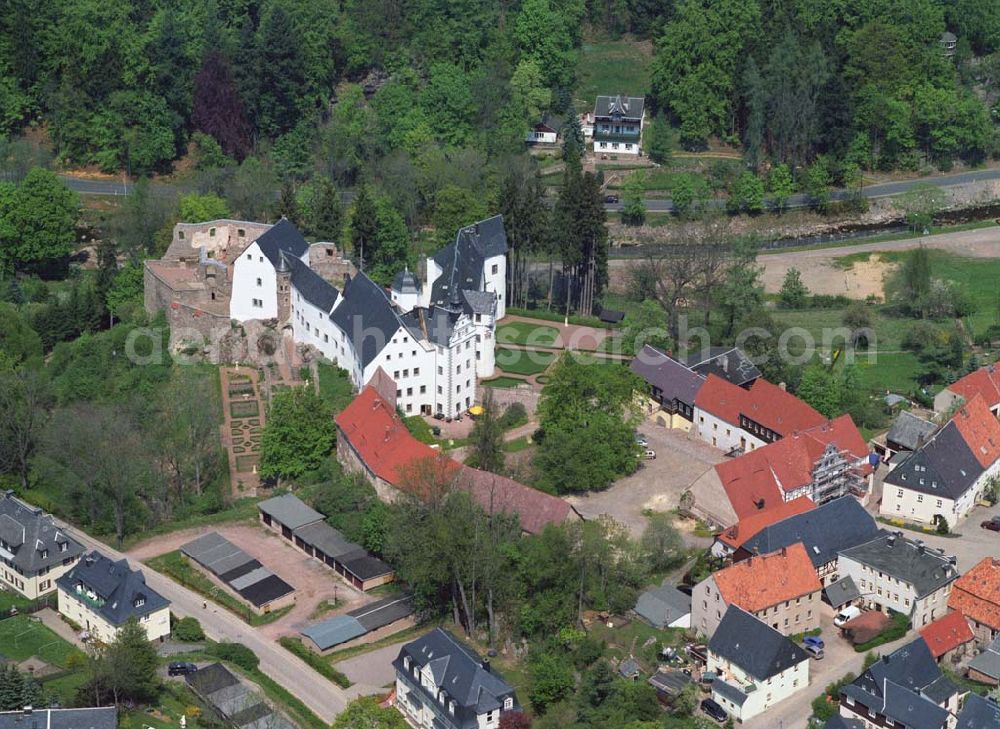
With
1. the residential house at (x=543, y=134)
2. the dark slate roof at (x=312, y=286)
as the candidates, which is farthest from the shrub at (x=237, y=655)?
the residential house at (x=543, y=134)

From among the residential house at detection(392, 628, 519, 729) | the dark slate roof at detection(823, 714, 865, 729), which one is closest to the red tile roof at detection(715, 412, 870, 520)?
the dark slate roof at detection(823, 714, 865, 729)

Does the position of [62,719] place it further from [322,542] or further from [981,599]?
[981,599]

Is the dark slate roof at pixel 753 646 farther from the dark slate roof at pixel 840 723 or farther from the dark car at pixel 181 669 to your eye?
the dark car at pixel 181 669

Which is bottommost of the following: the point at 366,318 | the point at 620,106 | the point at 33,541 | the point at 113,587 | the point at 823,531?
the point at 113,587

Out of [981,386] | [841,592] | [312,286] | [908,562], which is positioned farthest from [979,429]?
[312,286]

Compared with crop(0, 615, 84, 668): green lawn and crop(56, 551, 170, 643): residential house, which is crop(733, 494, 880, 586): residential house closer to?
crop(56, 551, 170, 643): residential house

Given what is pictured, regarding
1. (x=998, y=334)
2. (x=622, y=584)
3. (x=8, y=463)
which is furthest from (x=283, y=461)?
(x=998, y=334)
